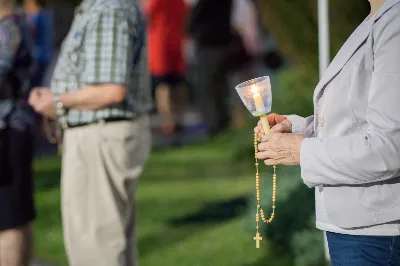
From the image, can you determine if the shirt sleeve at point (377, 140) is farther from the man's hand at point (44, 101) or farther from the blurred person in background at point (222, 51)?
the blurred person in background at point (222, 51)

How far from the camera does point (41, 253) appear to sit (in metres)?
6.25

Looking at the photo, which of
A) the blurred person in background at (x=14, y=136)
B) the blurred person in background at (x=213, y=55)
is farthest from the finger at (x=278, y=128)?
the blurred person in background at (x=213, y=55)

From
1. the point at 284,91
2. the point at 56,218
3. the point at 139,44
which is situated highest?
the point at 139,44

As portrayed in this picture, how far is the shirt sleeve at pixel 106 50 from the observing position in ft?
12.5

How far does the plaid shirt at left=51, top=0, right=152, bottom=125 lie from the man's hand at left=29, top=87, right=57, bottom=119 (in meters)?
0.06

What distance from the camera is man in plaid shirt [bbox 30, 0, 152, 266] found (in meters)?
3.83

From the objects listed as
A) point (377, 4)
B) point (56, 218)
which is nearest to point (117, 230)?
point (377, 4)

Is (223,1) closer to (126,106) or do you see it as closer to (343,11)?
(343,11)

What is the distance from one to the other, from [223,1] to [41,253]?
615 cm

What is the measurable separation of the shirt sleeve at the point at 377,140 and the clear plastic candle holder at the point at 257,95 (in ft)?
0.89

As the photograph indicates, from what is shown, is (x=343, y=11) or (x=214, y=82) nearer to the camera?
(x=343, y=11)

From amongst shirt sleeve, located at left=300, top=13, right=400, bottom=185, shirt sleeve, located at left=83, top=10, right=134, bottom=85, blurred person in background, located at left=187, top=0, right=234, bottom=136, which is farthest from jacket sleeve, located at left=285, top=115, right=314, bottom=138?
blurred person in background, located at left=187, top=0, right=234, bottom=136

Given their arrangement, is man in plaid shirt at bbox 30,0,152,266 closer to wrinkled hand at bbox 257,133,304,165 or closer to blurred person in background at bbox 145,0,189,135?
wrinkled hand at bbox 257,133,304,165

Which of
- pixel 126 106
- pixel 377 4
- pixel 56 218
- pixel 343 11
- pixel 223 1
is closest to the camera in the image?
pixel 377 4
